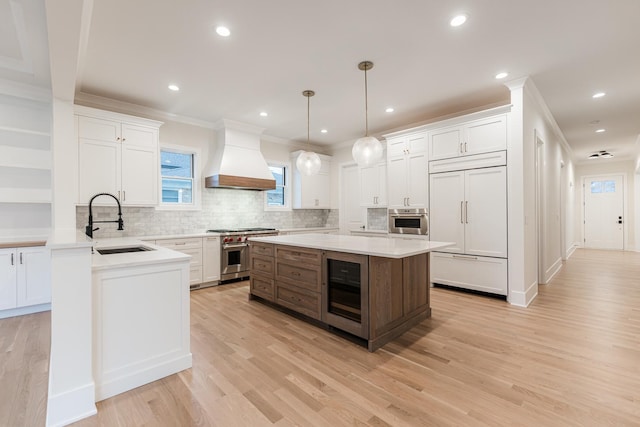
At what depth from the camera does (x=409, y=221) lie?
4.90 m

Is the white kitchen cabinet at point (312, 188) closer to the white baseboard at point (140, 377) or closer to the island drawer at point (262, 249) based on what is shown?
the island drawer at point (262, 249)

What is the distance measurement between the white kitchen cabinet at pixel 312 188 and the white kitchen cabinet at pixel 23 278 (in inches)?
165

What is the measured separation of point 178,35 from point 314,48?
127 cm

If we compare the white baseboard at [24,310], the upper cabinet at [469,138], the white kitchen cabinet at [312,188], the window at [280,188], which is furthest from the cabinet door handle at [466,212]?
the white baseboard at [24,310]

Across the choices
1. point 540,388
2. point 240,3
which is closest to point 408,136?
point 240,3

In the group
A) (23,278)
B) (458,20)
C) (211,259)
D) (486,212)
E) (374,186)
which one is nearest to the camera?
(458,20)

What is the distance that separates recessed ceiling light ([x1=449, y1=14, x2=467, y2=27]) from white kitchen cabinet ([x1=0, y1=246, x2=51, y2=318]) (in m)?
5.09

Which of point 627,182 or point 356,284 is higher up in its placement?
point 627,182

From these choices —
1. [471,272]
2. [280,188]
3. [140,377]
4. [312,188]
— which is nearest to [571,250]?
[471,272]

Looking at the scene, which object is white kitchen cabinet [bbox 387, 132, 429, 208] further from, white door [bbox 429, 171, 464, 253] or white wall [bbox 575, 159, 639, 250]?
white wall [bbox 575, 159, 639, 250]

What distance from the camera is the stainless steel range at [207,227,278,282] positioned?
4812 mm

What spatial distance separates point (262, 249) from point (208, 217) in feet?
6.38

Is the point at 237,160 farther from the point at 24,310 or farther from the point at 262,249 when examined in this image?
the point at 24,310

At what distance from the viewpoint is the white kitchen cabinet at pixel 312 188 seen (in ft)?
21.1
